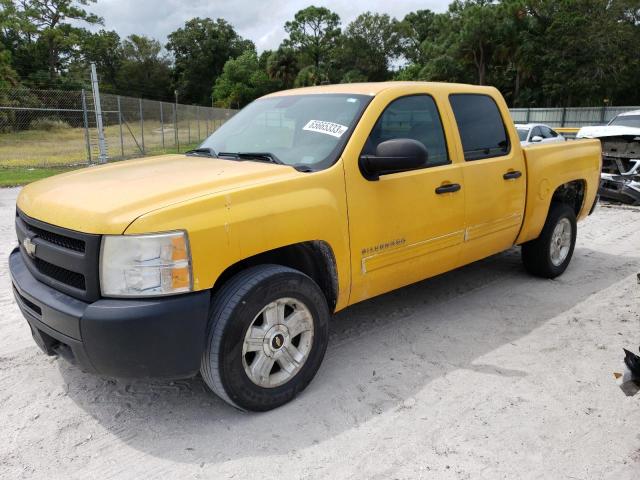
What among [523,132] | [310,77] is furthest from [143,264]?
[310,77]

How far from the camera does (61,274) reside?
112 inches

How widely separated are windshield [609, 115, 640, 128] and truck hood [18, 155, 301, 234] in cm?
1096

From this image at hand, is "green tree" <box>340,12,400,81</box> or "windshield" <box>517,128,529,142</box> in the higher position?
"green tree" <box>340,12,400,81</box>

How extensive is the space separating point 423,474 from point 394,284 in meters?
1.48

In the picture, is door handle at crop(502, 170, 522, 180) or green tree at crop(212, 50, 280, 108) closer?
door handle at crop(502, 170, 522, 180)

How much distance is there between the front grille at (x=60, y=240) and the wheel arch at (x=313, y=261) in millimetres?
931

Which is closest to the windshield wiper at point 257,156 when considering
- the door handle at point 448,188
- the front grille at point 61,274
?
the door handle at point 448,188

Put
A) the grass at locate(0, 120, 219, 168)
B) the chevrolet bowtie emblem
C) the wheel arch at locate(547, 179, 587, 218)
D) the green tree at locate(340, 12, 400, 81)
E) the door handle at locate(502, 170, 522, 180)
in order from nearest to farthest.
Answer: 1. the chevrolet bowtie emblem
2. the door handle at locate(502, 170, 522, 180)
3. the wheel arch at locate(547, 179, 587, 218)
4. the grass at locate(0, 120, 219, 168)
5. the green tree at locate(340, 12, 400, 81)

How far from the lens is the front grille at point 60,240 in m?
2.71

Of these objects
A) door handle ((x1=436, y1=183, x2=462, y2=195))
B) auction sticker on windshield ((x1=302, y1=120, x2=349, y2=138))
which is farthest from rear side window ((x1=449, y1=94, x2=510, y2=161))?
auction sticker on windshield ((x1=302, y1=120, x2=349, y2=138))

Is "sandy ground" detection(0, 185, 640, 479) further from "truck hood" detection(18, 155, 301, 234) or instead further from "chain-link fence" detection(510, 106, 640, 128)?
"chain-link fence" detection(510, 106, 640, 128)

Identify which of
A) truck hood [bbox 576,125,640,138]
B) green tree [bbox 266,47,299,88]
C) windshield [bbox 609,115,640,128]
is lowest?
truck hood [bbox 576,125,640,138]

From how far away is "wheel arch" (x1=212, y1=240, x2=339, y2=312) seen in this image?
10.8ft

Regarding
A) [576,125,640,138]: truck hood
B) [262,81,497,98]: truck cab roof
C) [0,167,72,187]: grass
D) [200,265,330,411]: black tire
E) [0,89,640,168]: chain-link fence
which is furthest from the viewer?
[0,89,640,168]: chain-link fence
